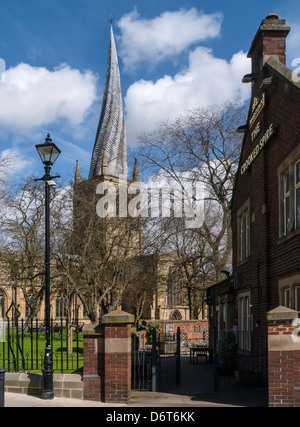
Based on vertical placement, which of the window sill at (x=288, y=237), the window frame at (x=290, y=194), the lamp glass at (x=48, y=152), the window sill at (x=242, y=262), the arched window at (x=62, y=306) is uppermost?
the lamp glass at (x=48, y=152)

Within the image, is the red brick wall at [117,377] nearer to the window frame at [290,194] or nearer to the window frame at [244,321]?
the window frame at [290,194]

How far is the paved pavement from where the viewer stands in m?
10.6

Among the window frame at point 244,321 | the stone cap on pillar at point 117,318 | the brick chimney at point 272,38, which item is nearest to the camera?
the stone cap on pillar at point 117,318

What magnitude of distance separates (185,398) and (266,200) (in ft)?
20.4

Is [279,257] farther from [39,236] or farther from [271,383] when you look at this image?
[39,236]

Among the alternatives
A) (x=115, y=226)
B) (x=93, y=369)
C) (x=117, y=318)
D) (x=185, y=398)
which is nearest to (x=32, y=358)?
(x=93, y=369)

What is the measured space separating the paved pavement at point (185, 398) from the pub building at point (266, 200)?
3.74ft

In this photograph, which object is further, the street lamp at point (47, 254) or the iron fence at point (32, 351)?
the iron fence at point (32, 351)

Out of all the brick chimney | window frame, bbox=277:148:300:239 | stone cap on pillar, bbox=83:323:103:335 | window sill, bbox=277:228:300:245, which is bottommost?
stone cap on pillar, bbox=83:323:103:335

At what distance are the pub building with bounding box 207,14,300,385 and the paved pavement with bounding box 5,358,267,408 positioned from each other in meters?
1.14

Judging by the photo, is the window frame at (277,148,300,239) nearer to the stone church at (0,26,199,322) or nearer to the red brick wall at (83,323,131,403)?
the red brick wall at (83,323,131,403)

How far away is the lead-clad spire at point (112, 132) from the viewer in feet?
261

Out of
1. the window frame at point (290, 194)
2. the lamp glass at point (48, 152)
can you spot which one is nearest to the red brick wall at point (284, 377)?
the window frame at point (290, 194)

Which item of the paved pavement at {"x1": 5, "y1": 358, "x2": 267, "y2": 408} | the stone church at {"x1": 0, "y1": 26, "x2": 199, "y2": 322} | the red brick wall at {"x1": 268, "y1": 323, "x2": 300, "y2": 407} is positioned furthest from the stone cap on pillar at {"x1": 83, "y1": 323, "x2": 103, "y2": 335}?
the red brick wall at {"x1": 268, "y1": 323, "x2": 300, "y2": 407}
